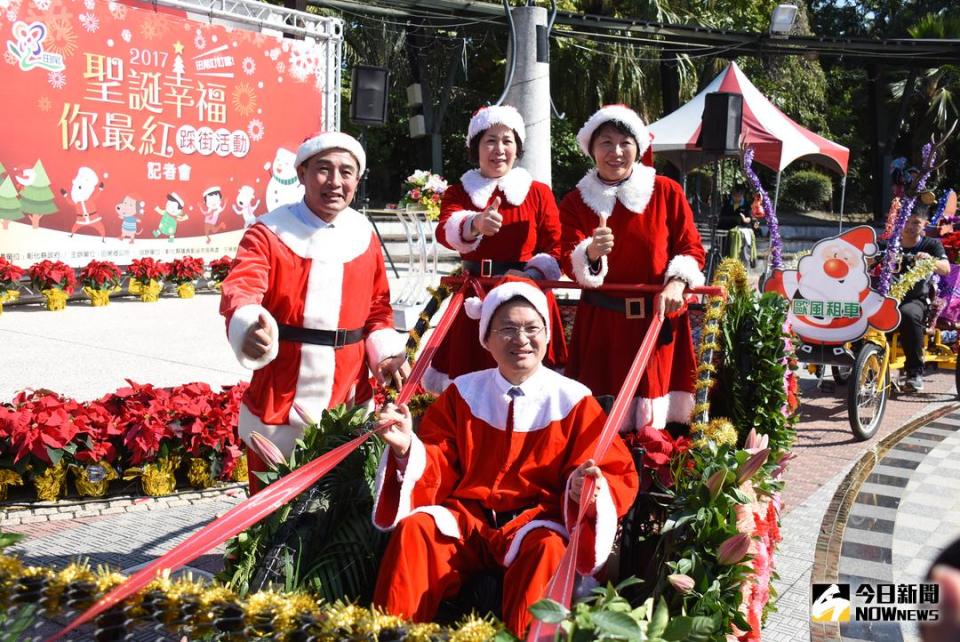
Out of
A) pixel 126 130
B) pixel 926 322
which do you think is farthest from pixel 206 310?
pixel 926 322

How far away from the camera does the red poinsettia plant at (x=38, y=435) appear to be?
15.0 ft

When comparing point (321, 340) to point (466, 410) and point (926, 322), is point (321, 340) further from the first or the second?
point (926, 322)

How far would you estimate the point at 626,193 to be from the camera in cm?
375

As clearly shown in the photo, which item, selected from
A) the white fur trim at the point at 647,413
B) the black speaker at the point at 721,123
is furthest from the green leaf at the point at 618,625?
the black speaker at the point at 721,123

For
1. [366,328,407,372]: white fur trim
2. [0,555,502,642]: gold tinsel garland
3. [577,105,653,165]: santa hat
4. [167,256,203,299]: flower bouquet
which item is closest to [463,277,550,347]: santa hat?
[366,328,407,372]: white fur trim

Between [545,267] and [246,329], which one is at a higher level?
[545,267]

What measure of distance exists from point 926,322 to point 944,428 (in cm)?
156

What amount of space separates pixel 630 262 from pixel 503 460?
1.33 meters

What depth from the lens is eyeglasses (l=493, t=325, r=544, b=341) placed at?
2873mm

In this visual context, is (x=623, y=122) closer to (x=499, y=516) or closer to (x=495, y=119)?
(x=495, y=119)

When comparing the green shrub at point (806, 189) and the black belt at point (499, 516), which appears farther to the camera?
the green shrub at point (806, 189)

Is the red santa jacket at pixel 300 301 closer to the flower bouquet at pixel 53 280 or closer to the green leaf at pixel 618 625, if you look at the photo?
the green leaf at pixel 618 625

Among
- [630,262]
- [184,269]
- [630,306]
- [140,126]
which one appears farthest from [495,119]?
[184,269]

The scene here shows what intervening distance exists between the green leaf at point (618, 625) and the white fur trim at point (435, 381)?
2466 millimetres
